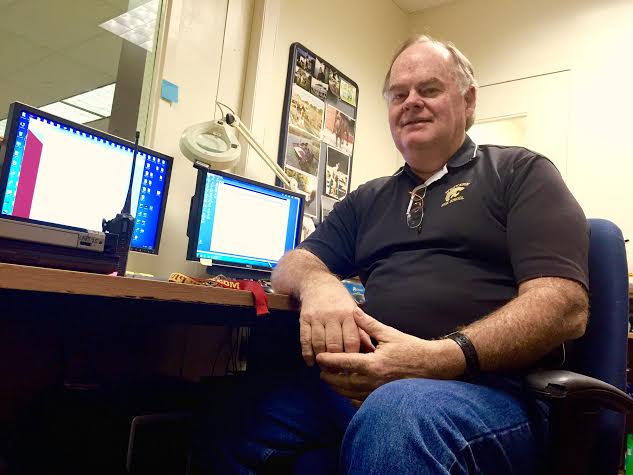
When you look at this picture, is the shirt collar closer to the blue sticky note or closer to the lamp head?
the lamp head

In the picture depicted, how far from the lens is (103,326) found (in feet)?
5.06

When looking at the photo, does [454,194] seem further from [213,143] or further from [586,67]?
[586,67]

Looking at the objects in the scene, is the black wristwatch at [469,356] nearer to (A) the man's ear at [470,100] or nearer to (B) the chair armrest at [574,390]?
(B) the chair armrest at [574,390]

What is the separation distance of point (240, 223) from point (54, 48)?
3.21m

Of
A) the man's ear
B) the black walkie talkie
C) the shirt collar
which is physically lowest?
the black walkie talkie

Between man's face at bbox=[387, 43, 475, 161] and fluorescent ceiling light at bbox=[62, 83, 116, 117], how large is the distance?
360cm

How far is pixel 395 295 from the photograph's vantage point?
1023mm

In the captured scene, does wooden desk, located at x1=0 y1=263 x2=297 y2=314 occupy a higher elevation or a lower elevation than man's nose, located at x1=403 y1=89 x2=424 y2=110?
lower

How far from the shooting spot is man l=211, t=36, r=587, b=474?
68 cm

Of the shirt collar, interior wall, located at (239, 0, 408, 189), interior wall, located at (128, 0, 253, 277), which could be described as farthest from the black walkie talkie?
interior wall, located at (239, 0, 408, 189)

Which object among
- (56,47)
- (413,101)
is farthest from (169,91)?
(56,47)

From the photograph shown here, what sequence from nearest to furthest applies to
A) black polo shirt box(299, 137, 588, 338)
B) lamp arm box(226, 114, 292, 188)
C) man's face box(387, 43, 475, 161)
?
black polo shirt box(299, 137, 588, 338) < man's face box(387, 43, 475, 161) < lamp arm box(226, 114, 292, 188)

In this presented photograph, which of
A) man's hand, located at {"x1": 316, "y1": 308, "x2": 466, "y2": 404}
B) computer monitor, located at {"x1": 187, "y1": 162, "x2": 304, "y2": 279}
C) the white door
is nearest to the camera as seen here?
man's hand, located at {"x1": 316, "y1": 308, "x2": 466, "y2": 404}

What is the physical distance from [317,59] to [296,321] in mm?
1665
